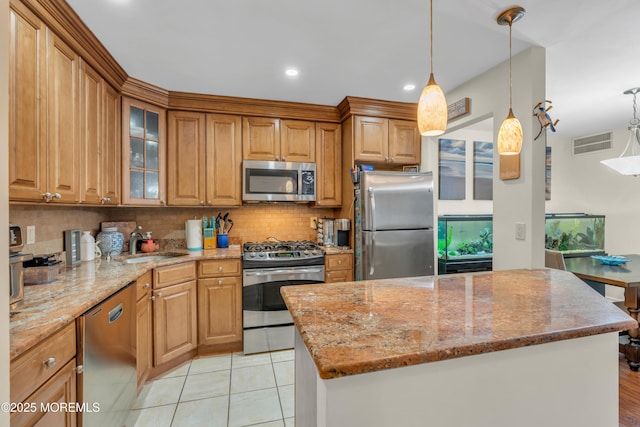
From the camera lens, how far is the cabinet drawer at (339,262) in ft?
9.70

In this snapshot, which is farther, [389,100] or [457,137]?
[457,137]

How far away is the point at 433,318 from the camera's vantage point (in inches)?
39.2

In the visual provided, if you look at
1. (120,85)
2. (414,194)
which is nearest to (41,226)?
(120,85)

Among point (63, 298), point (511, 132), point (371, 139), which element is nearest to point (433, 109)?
point (511, 132)

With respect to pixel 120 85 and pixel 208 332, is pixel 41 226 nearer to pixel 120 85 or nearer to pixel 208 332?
pixel 120 85

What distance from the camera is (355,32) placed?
6.21ft

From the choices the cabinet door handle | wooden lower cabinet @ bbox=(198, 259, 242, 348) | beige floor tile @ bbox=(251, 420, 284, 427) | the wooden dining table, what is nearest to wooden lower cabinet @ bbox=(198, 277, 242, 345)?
wooden lower cabinet @ bbox=(198, 259, 242, 348)

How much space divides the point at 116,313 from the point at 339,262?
74.6 inches

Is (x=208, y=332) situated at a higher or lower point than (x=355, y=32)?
lower

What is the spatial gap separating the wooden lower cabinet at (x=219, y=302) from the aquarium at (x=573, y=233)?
369cm

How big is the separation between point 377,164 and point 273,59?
5.40 ft

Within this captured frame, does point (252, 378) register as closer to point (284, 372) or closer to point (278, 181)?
point (284, 372)

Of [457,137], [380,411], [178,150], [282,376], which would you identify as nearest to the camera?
[380,411]

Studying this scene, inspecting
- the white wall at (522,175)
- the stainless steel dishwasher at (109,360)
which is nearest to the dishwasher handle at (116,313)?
the stainless steel dishwasher at (109,360)
